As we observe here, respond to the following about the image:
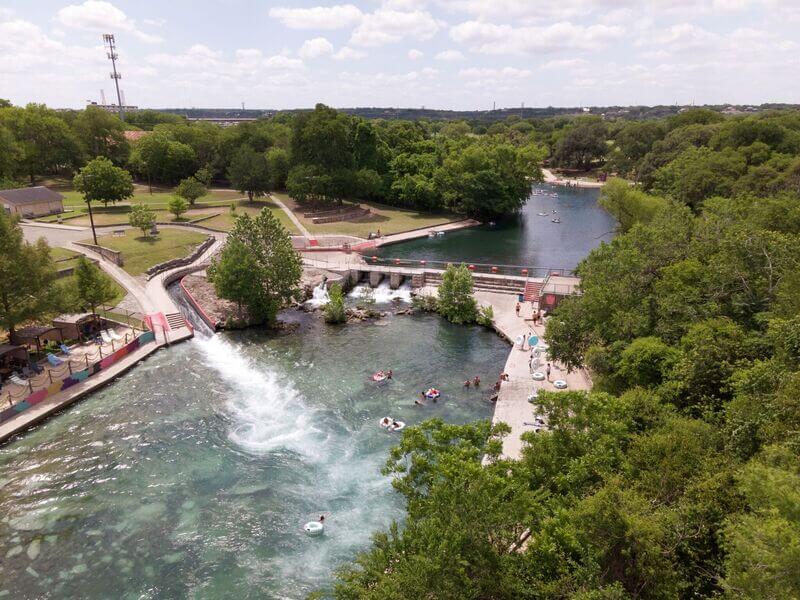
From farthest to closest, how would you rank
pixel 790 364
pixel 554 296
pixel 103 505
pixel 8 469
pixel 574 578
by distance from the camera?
pixel 554 296, pixel 8 469, pixel 103 505, pixel 790 364, pixel 574 578

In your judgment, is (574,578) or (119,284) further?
(119,284)

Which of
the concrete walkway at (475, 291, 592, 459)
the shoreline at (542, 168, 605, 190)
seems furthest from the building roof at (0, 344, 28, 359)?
the shoreline at (542, 168, 605, 190)

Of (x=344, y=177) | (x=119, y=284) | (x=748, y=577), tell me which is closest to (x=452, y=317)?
(x=119, y=284)

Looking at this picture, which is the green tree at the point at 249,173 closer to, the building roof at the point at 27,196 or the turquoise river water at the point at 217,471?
the building roof at the point at 27,196

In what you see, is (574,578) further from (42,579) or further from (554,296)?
(554,296)

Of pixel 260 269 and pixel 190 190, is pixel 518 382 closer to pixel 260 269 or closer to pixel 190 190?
pixel 260 269

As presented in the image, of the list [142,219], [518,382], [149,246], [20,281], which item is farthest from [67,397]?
[142,219]
